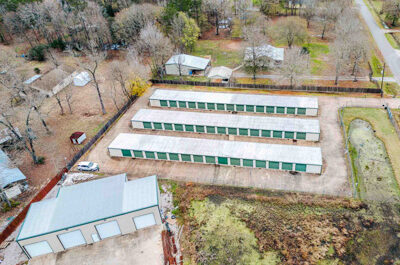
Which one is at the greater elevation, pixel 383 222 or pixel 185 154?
Result: pixel 185 154

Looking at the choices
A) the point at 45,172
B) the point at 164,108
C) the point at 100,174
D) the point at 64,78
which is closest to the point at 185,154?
the point at 100,174

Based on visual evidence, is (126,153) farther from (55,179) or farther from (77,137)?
(55,179)

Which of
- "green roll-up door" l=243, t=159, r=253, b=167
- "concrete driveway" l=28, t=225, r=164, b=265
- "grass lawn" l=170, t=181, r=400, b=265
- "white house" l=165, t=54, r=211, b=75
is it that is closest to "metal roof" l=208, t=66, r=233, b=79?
"white house" l=165, t=54, r=211, b=75

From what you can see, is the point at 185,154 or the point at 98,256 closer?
the point at 98,256

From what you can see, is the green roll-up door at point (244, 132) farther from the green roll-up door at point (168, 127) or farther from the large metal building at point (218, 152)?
the green roll-up door at point (168, 127)

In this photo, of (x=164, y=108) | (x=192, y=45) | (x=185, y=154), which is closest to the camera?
(x=185, y=154)

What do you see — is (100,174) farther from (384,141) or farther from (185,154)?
(384,141)

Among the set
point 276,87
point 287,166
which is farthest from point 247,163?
point 276,87
